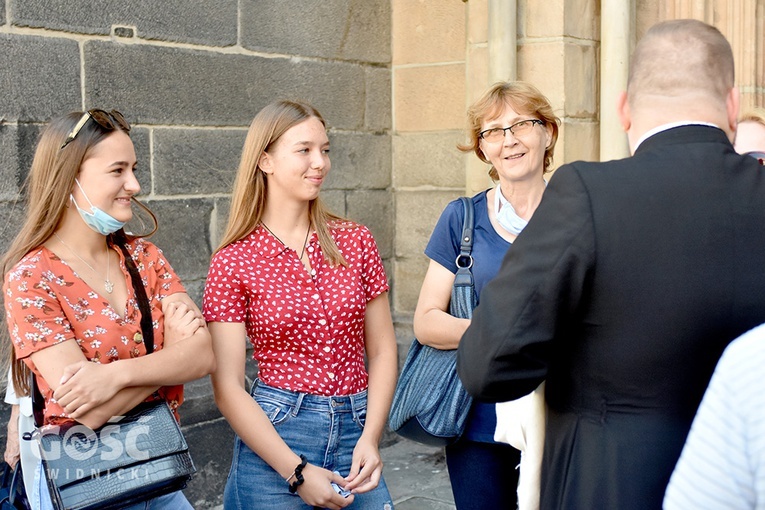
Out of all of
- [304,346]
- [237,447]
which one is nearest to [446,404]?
[304,346]

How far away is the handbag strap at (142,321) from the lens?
245 cm

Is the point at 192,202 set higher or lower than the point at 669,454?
higher

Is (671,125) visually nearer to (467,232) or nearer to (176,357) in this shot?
(467,232)

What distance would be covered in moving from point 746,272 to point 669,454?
0.37 metres

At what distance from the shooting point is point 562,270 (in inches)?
68.9

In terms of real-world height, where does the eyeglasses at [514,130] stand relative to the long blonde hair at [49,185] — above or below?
above

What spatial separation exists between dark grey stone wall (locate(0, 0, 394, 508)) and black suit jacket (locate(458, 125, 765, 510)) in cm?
262

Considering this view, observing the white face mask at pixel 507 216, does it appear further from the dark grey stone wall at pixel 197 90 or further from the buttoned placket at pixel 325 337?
the dark grey stone wall at pixel 197 90

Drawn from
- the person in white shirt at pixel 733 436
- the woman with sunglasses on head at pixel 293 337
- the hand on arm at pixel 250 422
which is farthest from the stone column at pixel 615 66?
the person in white shirt at pixel 733 436

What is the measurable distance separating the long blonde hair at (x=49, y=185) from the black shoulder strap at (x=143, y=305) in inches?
9.3

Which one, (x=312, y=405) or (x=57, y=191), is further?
(x=312, y=405)

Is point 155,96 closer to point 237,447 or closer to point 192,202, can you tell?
point 192,202

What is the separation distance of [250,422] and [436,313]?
667 millimetres

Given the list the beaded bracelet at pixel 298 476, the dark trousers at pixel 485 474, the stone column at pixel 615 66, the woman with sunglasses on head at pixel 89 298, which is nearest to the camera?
the woman with sunglasses on head at pixel 89 298
